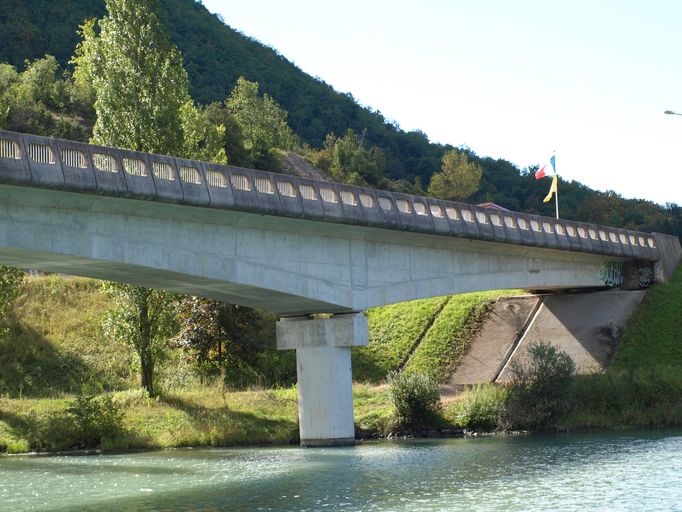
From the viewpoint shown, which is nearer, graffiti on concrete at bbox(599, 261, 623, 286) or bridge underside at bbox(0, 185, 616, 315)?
bridge underside at bbox(0, 185, 616, 315)

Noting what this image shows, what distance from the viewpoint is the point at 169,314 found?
46.7 m

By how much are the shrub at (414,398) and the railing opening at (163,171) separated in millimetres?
14941

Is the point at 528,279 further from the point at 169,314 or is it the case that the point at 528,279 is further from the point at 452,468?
the point at 452,468

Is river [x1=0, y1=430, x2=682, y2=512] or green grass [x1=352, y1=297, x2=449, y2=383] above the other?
green grass [x1=352, y1=297, x2=449, y2=383]

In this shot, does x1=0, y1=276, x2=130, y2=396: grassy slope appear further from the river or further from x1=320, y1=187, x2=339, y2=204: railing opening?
x1=320, y1=187, x2=339, y2=204: railing opening

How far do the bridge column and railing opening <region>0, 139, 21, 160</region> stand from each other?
15.5m

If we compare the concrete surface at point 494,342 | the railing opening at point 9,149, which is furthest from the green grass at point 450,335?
the railing opening at point 9,149

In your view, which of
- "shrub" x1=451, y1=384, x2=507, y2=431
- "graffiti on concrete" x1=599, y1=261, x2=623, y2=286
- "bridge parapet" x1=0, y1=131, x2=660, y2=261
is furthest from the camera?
"graffiti on concrete" x1=599, y1=261, x2=623, y2=286

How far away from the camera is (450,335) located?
188ft

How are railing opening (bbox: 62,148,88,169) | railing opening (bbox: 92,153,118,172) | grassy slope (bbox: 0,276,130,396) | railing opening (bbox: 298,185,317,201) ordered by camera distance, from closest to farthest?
railing opening (bbox: 62,148,88,169) < railing opening (bbox: 92,153,118,172) < railing opening (bbox: 298,185,317,201) < grassy slope (bbox: 0,276,130,396)

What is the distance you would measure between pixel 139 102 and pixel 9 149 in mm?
19484

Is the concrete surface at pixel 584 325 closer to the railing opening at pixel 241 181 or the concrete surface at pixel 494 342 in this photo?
the concrete surface at pixel 494 342

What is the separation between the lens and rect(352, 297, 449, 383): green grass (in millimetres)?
56125

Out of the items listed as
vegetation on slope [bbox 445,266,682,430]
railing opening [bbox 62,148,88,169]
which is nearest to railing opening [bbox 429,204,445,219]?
vegetation on slope [bbox 445,266,682,430]
